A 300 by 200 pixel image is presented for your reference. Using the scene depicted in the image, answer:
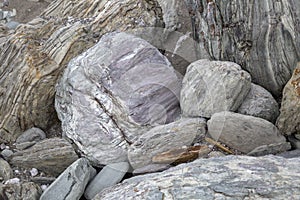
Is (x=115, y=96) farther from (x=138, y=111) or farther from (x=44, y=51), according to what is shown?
(x=44, y=51)

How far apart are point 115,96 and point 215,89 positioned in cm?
104

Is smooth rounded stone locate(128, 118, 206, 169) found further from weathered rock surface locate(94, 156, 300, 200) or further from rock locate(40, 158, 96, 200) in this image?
weathered rock surface locate(94, 156, 300, 200)

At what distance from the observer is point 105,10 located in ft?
19.1

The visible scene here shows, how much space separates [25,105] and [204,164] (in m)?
2.47

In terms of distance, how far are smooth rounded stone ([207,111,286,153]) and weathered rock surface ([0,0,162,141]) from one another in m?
1.84

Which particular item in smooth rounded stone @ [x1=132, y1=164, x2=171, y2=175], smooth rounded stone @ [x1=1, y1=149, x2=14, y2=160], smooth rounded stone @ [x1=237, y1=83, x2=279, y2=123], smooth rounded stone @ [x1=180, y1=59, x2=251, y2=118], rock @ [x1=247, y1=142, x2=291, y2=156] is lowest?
rock @ [x1=247, y1=142, x2=291, y2=156]

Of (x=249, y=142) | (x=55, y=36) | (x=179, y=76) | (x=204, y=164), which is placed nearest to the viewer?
(x=204, y=164)

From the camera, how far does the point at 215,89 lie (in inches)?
177

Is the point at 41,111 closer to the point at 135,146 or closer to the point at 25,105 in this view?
the point at 25,105

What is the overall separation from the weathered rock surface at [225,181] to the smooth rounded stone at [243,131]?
56cm

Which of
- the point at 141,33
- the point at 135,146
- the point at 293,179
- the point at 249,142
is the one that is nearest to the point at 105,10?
the point at 141,33

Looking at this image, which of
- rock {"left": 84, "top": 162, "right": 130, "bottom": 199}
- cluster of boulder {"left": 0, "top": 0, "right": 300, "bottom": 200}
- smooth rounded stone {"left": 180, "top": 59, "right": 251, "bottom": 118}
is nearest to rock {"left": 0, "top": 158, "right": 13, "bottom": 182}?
cluster of boulder {"left": 0, "top": 0, "right": 300, "bottom": 200}

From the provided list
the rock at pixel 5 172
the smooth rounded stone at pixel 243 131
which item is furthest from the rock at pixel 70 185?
the smooth rounded stone at pixel 243 131

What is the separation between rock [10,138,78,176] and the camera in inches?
186
